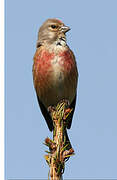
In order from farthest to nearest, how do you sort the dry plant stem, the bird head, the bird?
the bird head < the bird < the dry plant stem

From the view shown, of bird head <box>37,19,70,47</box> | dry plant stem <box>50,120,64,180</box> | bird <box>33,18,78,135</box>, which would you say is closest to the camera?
dry plant stem <box>50,120,64,180</box>

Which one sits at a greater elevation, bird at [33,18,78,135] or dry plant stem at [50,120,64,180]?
bird at [33,18,78,135]

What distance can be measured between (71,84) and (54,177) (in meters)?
3.01

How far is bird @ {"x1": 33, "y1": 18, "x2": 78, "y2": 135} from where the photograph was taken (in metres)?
5.59

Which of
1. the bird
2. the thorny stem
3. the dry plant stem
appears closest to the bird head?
the bird

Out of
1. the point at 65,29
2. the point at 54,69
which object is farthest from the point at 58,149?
the point at 65,29

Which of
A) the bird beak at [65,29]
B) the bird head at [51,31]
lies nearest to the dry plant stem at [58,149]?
the bird head at [51,31]

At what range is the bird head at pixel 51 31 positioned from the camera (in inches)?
237

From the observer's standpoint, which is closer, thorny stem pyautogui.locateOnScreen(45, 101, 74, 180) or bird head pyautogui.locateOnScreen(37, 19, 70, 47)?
thorny stem pyautogui.locateOnScreen(45, 101, 74, 180)

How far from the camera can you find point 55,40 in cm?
595

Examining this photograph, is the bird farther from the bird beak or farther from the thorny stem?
the thorny stem

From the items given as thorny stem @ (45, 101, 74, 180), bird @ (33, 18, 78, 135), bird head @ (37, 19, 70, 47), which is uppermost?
bird head @ (37, 19, 70, 47)

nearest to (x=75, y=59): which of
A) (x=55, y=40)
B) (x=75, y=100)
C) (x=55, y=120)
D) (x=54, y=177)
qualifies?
(x=55, y=40)

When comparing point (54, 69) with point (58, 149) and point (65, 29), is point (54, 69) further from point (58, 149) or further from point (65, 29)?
point (58, 149)
